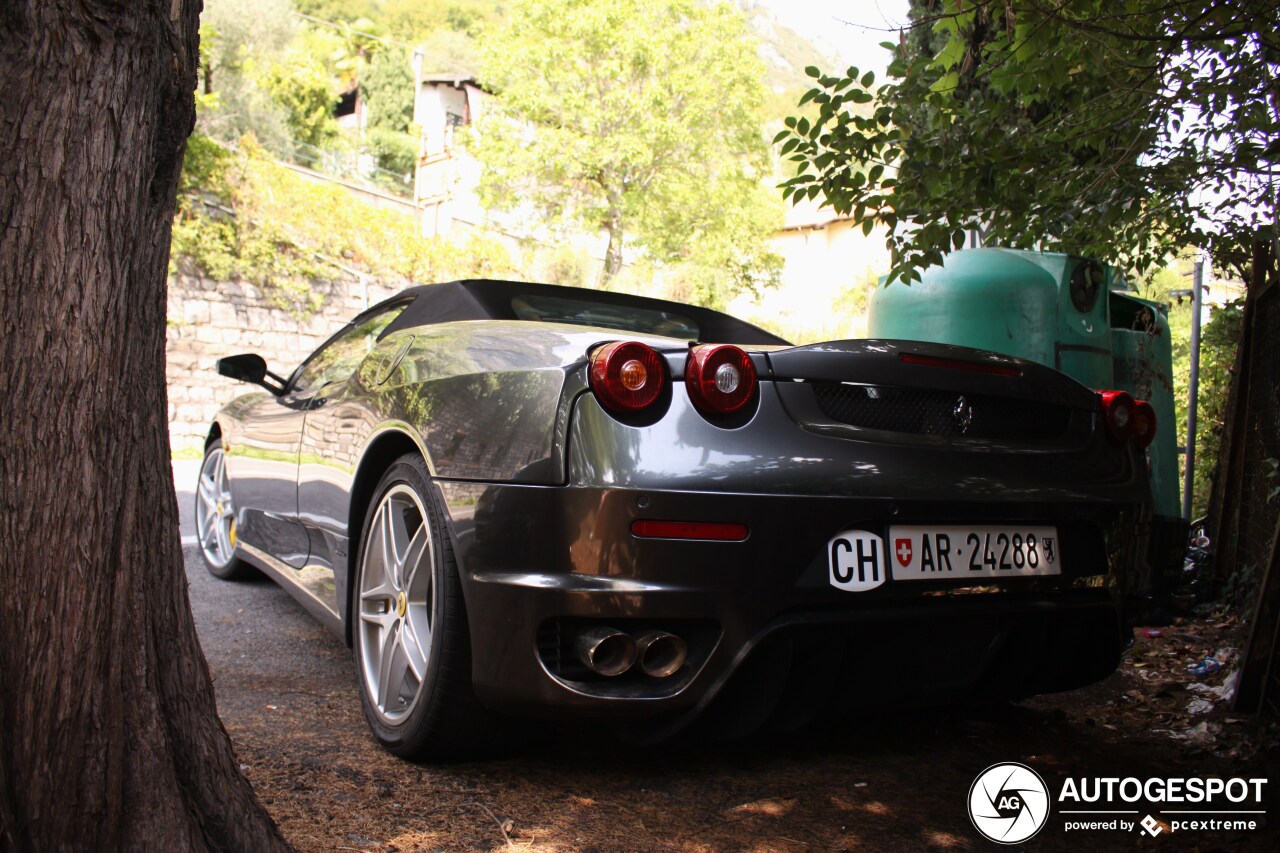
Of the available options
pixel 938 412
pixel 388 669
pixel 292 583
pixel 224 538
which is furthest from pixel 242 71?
pixel 938 412

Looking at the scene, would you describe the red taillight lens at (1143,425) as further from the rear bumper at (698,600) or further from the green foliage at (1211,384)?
the green foliage at (1211,384)

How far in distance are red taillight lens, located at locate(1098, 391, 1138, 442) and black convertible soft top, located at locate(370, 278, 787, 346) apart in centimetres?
89

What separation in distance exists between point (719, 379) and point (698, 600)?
451 mm

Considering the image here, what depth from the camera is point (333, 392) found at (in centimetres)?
343

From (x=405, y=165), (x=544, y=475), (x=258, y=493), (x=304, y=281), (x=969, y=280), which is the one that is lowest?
(x=258, y=493)

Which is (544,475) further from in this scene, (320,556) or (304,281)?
(304,281)

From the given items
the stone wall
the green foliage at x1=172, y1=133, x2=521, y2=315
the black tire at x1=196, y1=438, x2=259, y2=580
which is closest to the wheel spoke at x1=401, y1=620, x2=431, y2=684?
the black tire at x1=196, y1=438, x2=259, y2=580

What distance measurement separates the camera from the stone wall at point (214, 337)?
1434 cm

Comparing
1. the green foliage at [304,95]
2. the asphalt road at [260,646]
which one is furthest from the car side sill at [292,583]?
the green foliage at [304,95]

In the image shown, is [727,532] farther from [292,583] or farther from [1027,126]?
[1027,126]

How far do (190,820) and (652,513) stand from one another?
949 mm

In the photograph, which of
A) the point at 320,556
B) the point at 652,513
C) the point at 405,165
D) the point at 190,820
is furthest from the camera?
the point at 405,165

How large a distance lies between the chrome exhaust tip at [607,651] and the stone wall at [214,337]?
1244cm

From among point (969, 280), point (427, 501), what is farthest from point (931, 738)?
point (969, 280)
